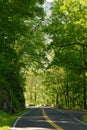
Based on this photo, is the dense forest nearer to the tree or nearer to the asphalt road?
the tree

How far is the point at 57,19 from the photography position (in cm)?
5147

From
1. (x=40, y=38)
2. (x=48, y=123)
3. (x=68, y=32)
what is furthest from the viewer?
(x=40, y=38)

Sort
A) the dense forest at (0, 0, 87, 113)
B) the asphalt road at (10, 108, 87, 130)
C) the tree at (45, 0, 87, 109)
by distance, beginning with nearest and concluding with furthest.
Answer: the dense forest at (0, 0, 87, 113) < the asphalt road at (10, 108, 87, 130) < the tree at (45, 0, 87, 109)

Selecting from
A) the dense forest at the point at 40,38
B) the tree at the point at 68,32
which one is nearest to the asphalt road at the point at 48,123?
the dense forest at the point at 40,38

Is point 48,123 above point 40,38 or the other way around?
the other way around

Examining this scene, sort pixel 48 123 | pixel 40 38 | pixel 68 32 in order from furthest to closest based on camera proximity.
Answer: pixel 40 38
pixel 68 32
pixel 48 123

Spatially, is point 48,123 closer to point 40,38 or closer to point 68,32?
point 68,32

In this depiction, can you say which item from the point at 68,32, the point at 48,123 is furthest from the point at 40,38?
the point at 48,123

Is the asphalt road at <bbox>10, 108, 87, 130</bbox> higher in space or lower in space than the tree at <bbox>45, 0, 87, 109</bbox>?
lower

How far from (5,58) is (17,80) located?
3791 centimetres

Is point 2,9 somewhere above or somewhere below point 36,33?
below

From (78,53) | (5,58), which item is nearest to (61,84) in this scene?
(78,53)

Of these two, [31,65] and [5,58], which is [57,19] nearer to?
[31,65]

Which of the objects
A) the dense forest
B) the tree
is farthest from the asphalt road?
the tree
